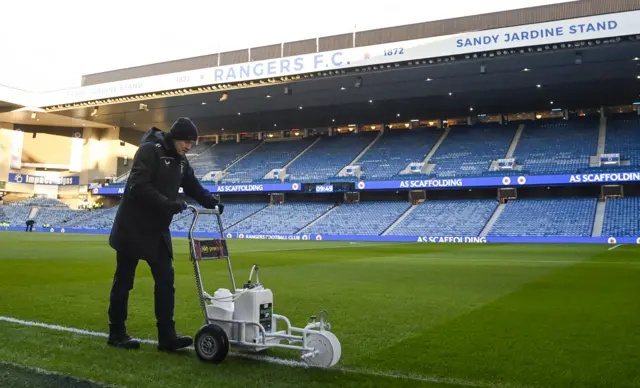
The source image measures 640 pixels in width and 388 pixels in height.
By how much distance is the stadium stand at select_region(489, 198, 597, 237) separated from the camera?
30.1 meters

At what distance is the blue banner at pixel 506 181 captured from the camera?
3105 centimetres

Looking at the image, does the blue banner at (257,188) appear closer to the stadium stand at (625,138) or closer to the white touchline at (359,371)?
the stadium stand at (625,138)

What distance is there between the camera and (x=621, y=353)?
4.03 metres

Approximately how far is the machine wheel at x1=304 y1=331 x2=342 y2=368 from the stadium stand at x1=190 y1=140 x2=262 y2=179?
45474 millimetres

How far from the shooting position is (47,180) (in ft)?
173

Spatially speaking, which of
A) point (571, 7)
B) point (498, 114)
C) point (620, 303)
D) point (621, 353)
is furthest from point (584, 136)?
point (621, 353)

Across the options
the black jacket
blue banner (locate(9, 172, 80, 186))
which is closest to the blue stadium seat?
the black jacket

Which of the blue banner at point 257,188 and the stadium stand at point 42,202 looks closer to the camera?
the blue banner at point 257,188

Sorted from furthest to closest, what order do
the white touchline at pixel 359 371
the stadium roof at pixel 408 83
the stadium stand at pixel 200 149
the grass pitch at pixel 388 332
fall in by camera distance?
the stadium stand at pixel 200 149, the stadium roof at pixel 408 83, the grass pitch at pixel 388 332, the white touchline at pixel 359 371

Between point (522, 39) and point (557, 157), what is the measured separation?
40.4 feet

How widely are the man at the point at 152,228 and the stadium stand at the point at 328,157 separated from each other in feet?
122

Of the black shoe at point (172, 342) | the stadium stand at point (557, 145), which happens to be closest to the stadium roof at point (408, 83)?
the stadium stand at point (557, 145)

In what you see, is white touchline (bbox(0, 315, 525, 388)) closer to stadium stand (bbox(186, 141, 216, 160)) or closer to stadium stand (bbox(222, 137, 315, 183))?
stadium stand (bbox(222, 137, 315, 183))

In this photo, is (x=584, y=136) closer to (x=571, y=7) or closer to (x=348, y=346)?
(x=571, y=7)
